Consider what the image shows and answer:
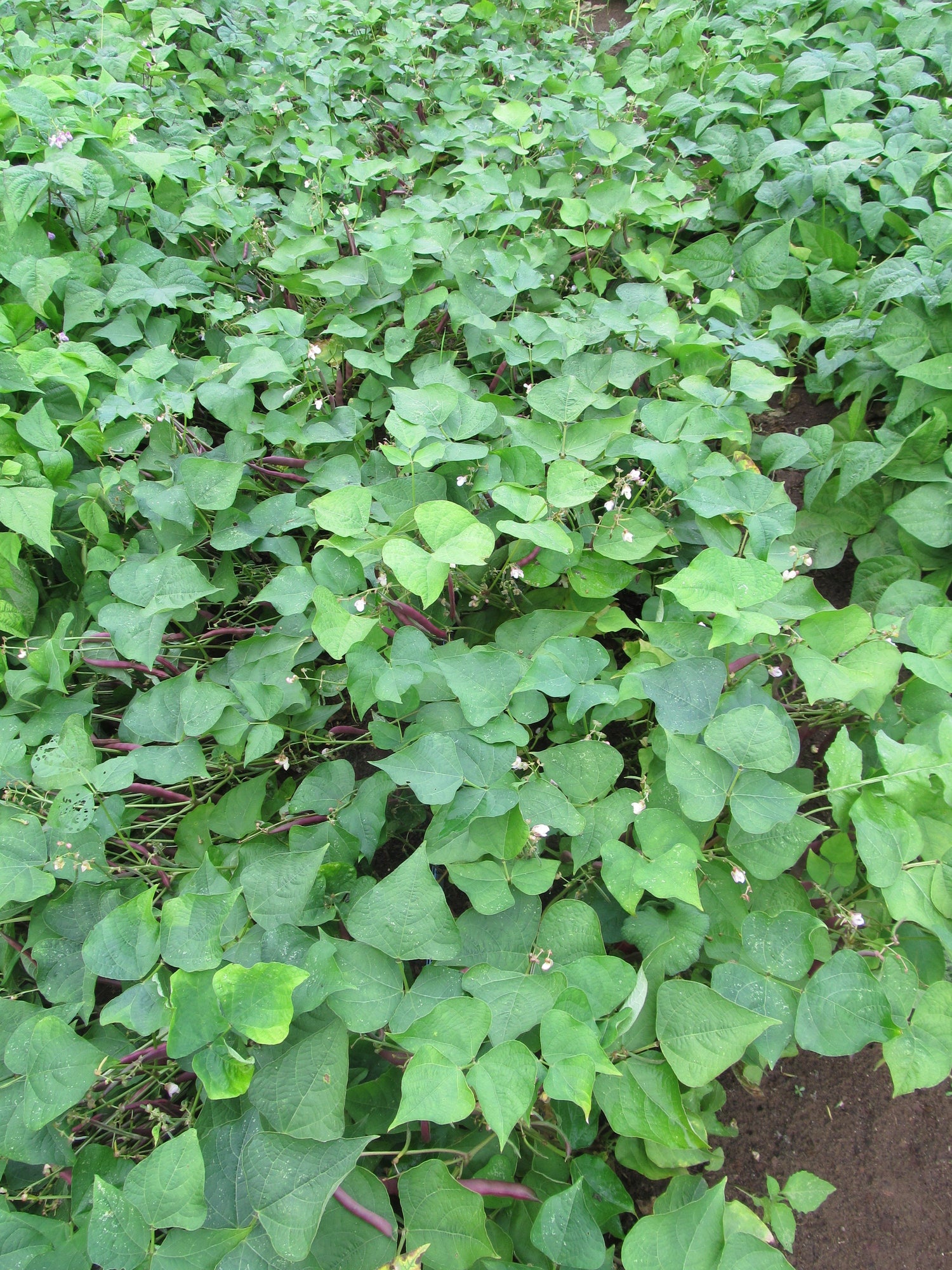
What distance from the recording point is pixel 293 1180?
99cm

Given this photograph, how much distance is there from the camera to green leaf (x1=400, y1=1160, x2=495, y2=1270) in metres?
0.99

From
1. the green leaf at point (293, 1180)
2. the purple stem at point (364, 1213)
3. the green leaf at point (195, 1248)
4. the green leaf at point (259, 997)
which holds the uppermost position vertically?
the green leaf at point (259, 997)

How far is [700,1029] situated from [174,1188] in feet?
2.39

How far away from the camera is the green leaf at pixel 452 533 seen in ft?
4.51

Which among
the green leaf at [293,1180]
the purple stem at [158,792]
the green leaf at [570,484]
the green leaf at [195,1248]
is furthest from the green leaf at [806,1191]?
the purple stem at [158,792]

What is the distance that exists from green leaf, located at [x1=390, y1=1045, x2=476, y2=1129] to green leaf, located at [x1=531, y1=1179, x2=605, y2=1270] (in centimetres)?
21

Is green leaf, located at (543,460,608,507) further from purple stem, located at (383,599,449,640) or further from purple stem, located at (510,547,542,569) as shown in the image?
purple stem, located at (383,599,449,640)

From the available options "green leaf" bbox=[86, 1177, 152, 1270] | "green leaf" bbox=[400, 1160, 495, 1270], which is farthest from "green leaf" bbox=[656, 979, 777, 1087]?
"green leaf" bbox=[86, 1177, 152, 1270]

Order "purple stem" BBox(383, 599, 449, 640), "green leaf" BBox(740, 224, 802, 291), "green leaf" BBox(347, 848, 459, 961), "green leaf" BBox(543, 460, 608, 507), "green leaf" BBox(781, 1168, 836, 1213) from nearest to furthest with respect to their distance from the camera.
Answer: "green leaf" BBox(347, 848, 459, 961), "green leaf" BBox(781, 1168, 836, 1213), "green leaf" BBox(543, 460, 608, 507), "purple stem" BBox(383, 599, 449, 640), "green leaf" BBox(740, 224, 802, 291)

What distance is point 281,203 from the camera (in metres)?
2.90

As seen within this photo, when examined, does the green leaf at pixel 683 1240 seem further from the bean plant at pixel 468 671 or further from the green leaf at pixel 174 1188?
the green leaf at pixel 174 1188

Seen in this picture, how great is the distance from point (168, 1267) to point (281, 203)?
3.19m

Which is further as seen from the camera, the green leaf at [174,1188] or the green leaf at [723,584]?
the green leaf at [723,584]

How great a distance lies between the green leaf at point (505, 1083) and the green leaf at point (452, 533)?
2.58 feet
